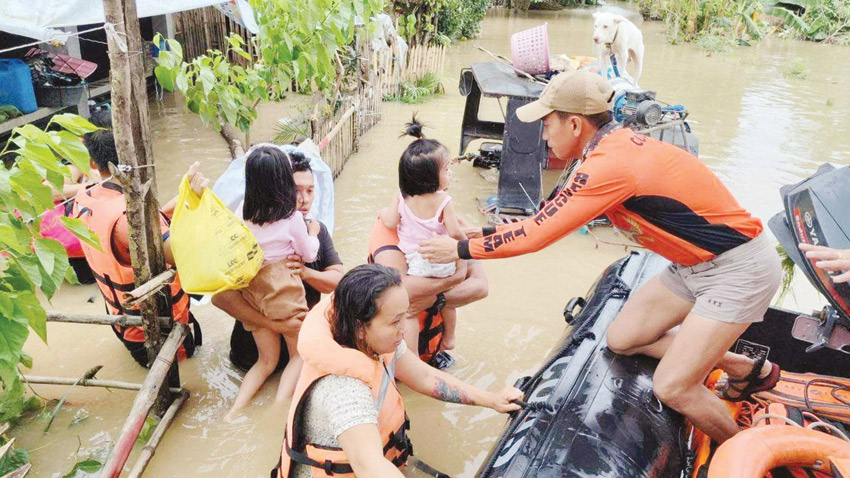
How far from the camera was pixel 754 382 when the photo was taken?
2824mm

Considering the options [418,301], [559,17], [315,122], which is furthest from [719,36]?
[418,301]

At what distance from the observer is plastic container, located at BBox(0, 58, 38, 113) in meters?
6.32

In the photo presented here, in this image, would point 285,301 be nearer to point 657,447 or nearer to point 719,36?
point 657,447

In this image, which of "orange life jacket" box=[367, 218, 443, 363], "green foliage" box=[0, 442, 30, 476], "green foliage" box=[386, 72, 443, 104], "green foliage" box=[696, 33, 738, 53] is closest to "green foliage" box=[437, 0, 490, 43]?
"green foliage" box=[386, 72, 443, 104]

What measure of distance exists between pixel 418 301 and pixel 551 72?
4309 mm

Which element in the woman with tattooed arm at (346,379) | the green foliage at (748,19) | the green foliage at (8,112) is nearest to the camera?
the woman with tattooed arm at (346,379)

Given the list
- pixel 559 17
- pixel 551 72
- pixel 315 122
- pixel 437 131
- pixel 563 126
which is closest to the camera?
pixel 563 126

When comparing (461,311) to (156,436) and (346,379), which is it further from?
(346,379)

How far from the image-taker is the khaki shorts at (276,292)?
3207 millimetres

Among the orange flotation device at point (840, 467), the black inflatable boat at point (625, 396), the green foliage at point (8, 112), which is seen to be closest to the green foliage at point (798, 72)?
the black inflatable boat at point (625, 396)

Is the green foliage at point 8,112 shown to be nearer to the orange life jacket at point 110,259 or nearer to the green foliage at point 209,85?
the green foliage at point 209,85

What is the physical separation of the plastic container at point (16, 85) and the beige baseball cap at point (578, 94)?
6.17 m

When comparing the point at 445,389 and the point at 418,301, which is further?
the point at 418,301

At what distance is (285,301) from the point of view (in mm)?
3254
